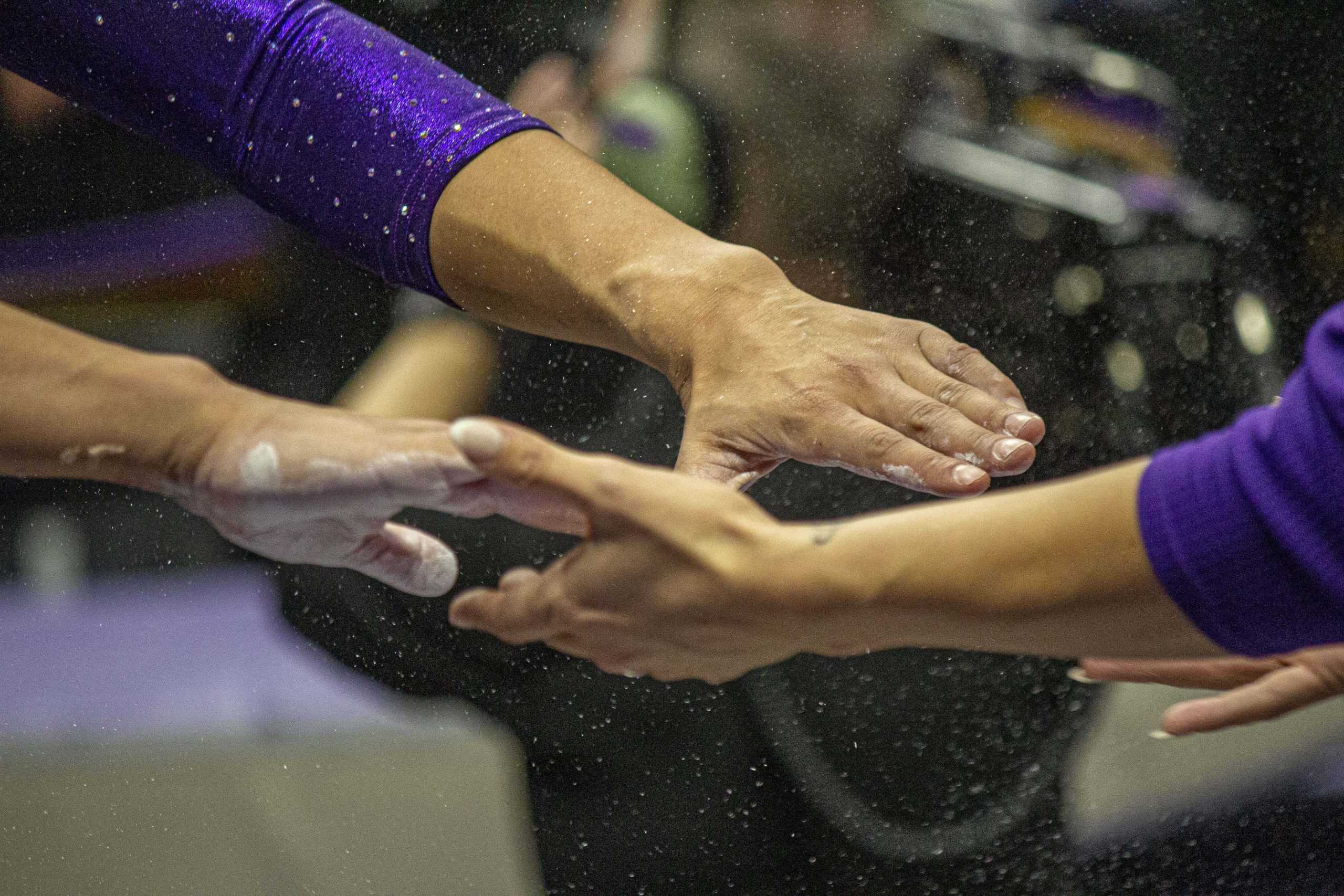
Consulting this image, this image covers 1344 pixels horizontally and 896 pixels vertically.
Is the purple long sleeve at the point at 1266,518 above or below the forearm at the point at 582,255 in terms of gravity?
above

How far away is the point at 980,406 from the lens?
426mm

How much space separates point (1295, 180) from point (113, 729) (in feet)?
2.07

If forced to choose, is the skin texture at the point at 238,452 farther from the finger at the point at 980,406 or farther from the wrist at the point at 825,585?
the finger at the point at 980,406

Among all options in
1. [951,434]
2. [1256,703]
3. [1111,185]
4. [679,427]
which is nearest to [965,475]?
[951,434]

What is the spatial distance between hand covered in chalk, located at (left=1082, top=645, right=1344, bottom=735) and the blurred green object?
0.31 metres

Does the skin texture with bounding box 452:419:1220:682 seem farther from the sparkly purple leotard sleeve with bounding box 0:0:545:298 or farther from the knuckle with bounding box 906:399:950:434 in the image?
the sparkly purple leotard sleeve with bounding box 0:0:545:298

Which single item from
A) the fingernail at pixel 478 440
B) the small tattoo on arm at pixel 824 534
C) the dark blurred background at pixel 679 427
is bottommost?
the dark blurred background at pixel 679 427

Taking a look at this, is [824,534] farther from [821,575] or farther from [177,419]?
[177,419]

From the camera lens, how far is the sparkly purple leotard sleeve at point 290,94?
1.59 ft

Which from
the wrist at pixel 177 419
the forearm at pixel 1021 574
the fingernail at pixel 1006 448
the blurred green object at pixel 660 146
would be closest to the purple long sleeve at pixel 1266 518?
the forearm at pixel 1021 574

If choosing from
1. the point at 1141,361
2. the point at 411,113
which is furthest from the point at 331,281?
the point at 1141,361

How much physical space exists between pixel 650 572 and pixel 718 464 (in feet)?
0.40

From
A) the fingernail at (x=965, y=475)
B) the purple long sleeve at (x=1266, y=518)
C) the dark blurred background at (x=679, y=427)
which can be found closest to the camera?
the purple long sleeve at (x=1266, y=518)

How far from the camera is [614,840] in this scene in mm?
567
